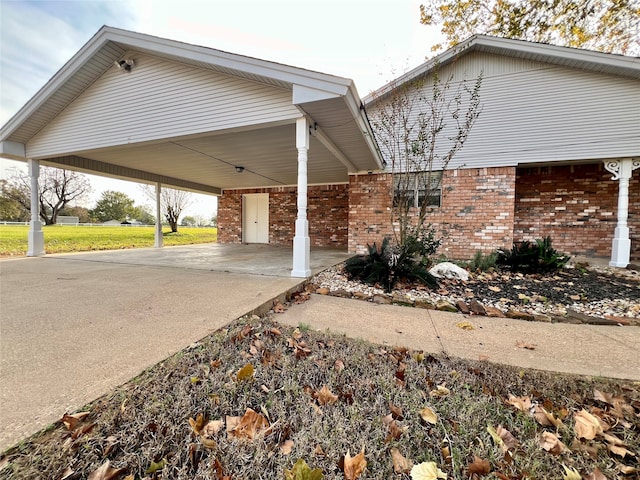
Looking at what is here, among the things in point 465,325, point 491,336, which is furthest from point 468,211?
point 491,336

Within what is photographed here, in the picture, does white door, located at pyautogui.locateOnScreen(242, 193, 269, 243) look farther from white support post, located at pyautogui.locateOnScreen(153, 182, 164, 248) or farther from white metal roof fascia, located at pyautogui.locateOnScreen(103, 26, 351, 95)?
white metal roof fascia, located at pyautogui.locateOnScreen(103, 26, 351, 95)

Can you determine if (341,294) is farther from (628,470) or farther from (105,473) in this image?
(105,473)

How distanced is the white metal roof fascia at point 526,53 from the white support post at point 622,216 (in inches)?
72.2

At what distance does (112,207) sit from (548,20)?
51195mm

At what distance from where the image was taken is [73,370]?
155 centimetres

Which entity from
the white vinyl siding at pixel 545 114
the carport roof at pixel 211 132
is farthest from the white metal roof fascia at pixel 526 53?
the carport roof at pixel 211 132

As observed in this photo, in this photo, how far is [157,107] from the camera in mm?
4875

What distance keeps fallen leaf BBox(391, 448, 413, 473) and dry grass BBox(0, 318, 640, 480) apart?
0.03 meters

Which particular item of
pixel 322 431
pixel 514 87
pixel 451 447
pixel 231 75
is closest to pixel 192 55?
pixel 231 75

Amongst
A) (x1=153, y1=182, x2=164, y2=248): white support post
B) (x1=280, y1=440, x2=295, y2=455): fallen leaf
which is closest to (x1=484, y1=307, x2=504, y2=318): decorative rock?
(x1=280, y1=440, x2=295, y2=455): fallen leaf

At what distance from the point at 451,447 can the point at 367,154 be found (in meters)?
5.64

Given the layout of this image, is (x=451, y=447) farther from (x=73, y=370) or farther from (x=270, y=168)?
(x=270, y=168)

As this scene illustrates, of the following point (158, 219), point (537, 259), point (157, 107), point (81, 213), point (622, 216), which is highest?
point (157, 107)

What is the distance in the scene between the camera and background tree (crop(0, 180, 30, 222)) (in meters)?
24.4
